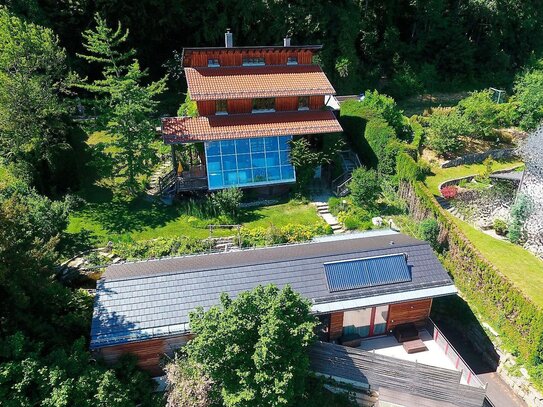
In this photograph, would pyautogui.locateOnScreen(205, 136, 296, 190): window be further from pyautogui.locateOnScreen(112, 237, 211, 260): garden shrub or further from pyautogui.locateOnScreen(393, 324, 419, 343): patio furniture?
pyautogui.locateOnScreen(393, 324, 419, 343): patio furniture

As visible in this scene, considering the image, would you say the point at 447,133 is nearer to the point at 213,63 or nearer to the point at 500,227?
the point at 500,227

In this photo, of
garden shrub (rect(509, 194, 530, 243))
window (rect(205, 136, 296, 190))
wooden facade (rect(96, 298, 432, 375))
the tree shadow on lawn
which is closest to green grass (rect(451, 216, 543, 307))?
garden shrub (rect(509, 194, 530, 243))

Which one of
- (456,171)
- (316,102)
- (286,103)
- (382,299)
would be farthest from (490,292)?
(286,103)

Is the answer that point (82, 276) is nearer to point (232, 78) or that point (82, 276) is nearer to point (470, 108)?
point (232, 78)

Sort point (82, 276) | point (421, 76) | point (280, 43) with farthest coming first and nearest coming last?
1. point (421, 76)
2. point (280, 43)
3. point (82, 276)

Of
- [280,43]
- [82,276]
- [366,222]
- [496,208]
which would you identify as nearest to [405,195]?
[366,222]

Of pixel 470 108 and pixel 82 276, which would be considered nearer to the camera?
pixel 82 276
